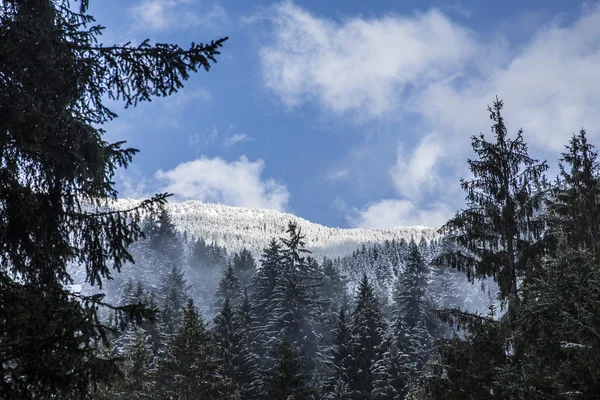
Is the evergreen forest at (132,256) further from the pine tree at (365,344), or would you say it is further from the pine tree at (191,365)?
the pine tree at (365,344)

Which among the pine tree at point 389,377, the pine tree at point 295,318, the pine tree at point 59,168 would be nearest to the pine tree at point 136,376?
the pine tree at point 295,318

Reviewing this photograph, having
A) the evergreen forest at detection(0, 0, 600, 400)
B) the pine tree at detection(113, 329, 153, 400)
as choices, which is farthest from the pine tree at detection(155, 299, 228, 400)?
the pine tree at detection(113, 329, 153, 400)

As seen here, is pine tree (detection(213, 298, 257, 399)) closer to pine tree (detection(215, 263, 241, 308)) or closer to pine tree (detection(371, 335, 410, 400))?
pine tree (detection(371, 335, 410, 400))

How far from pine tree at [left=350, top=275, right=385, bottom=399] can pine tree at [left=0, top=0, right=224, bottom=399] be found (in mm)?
25188

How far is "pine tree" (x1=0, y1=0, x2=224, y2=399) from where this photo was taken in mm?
5641

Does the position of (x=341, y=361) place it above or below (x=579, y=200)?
below

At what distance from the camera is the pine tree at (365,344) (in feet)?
98.6

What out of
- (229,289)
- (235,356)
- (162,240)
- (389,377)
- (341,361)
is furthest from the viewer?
(162,240)

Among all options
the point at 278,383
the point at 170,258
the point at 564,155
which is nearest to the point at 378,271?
the point at 170,258

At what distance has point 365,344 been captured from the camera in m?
30.9

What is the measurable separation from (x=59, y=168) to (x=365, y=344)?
26.6m

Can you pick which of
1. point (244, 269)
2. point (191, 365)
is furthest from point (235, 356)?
point (244, 269)

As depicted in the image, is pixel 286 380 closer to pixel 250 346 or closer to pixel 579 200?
pixel 250 346

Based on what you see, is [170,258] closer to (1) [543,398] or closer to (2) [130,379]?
(2) [130,379]
